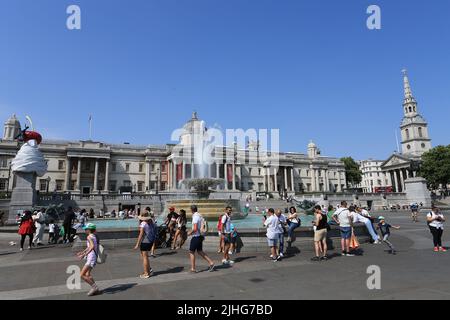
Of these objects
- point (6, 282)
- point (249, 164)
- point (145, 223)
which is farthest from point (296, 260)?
point (249, 164)

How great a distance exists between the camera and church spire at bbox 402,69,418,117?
108 metres

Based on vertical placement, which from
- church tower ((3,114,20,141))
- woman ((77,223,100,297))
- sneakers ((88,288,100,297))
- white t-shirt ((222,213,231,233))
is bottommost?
sneakers ((88,288,100,297))

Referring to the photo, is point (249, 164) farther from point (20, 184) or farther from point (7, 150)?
point (20, 184)

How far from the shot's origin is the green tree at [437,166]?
245ft

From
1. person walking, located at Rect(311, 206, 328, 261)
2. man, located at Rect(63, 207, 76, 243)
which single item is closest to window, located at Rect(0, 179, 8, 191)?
man, located at Rect(63, 207, 76, 243)

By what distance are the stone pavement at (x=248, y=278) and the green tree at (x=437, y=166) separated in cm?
8096

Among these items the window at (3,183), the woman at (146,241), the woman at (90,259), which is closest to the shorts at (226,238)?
the woman at (146,241)

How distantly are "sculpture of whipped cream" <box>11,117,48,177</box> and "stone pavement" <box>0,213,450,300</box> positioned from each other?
18804 mm

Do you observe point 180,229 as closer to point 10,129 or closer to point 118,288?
point 118,288

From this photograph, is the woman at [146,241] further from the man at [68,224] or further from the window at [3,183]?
the window at [3,183]

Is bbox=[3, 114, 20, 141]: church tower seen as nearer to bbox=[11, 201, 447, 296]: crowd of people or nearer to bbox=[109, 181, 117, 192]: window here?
bbox=[109, 181, 117, 192]: window

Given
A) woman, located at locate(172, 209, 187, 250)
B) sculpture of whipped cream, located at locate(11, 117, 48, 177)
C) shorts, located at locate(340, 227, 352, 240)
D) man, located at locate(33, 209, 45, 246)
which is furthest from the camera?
sculpture of whipped cream, located at locate(11, 117, 48, 177)
